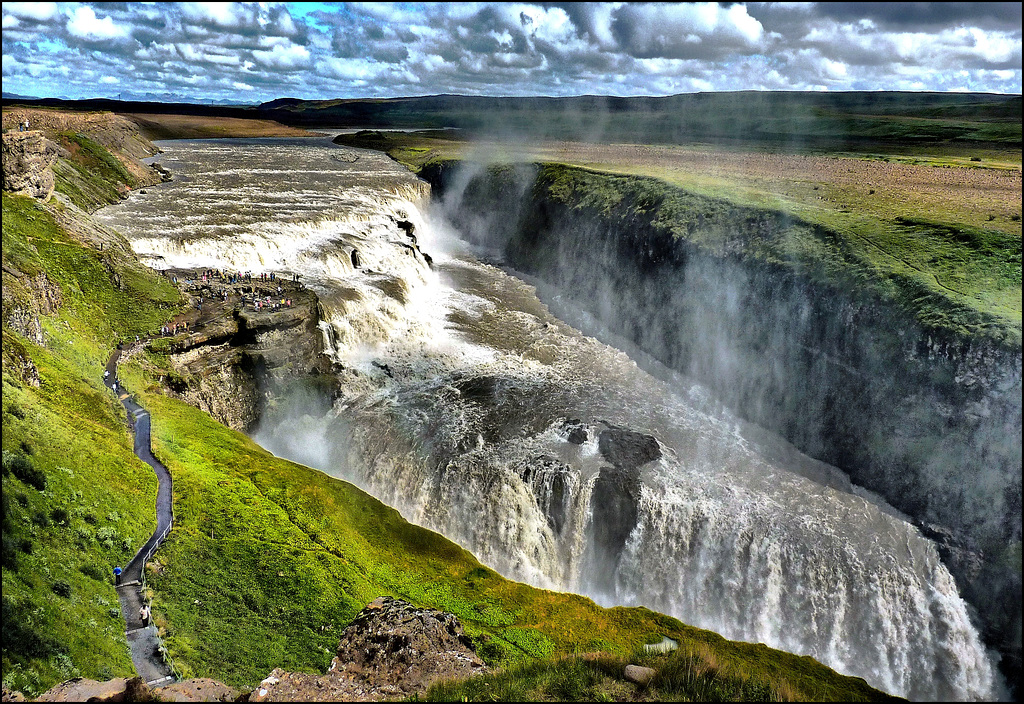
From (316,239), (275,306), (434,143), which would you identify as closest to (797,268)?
(275,306)

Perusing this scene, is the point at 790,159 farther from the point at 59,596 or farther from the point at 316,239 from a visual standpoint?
the point at 59,596

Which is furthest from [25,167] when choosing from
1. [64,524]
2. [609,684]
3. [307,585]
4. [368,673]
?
[609,684]

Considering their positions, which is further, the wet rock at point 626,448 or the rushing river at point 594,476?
the wet rock at point 626,448

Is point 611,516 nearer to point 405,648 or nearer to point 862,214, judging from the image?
point 405,648

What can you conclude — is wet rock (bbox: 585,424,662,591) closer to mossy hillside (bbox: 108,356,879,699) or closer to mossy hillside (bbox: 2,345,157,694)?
mossy hillside (bbox: 108,356,879,699)

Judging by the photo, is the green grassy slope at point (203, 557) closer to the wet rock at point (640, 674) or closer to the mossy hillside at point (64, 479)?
the mossy hillside at point (64, 479)

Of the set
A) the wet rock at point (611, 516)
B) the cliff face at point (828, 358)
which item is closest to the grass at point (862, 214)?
the cliff face at point (828, 358)

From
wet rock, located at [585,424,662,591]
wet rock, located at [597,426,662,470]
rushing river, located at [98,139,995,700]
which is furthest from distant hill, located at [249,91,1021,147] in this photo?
wet rock, located at [585,424,662,591]
